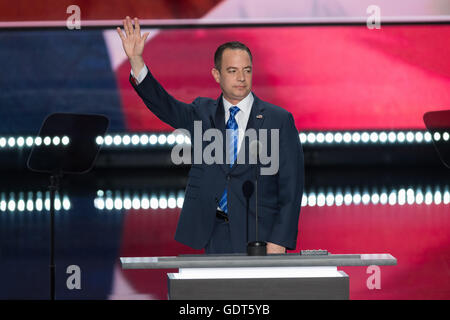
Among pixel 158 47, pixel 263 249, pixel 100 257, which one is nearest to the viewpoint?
pixel 263 249

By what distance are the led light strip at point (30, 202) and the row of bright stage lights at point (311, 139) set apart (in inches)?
12.9

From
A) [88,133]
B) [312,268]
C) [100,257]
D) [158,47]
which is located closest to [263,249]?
[312,268]

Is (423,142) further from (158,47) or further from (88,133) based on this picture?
(88,133)

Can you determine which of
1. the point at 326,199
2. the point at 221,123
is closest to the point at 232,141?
the point at 221,123

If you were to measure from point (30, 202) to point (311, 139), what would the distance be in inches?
74.0

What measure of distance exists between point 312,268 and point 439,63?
3403 millimetres

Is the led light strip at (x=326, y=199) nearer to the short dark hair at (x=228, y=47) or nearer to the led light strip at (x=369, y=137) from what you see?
the led light strip at (x=369, y=137)

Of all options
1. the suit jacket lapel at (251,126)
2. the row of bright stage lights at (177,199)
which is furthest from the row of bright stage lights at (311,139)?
the suit jacket lapel at (251,126)

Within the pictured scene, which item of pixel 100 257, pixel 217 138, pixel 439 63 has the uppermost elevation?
pixel 439 63

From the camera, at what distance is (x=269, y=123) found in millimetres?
2896

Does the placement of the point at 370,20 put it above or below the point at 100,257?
above

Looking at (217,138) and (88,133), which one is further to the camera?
(88,133)

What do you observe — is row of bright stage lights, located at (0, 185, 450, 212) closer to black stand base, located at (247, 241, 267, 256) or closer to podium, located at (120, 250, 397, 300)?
black stand base, located at (247, 241, 267, 256)

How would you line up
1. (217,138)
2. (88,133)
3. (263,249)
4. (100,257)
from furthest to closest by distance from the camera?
(100,257), (88,133), (217,138), (263,249)
